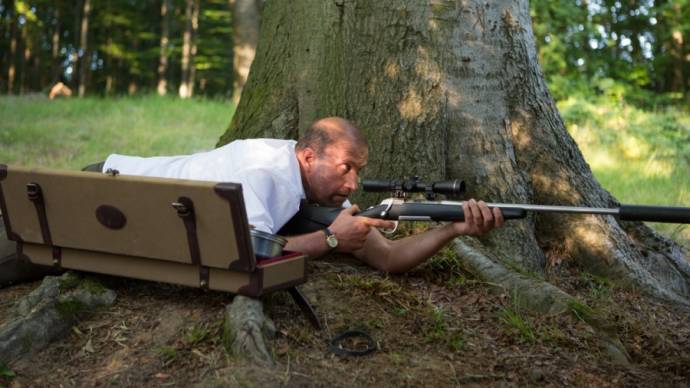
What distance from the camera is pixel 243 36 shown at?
58.4ft

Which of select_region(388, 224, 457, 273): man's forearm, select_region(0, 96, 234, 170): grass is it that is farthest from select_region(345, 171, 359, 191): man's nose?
select_region(0, 96, 234, 170): grass

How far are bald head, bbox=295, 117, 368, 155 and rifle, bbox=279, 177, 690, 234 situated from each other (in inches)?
12.2

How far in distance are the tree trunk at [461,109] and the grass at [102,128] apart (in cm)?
612

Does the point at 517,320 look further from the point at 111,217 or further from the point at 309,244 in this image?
the point at 111,217

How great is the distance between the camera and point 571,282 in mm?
5238

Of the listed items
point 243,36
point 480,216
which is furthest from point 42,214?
point 243,36

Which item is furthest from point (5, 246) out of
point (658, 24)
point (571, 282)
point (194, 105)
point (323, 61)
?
point (658, 24)

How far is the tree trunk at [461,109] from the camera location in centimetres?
526

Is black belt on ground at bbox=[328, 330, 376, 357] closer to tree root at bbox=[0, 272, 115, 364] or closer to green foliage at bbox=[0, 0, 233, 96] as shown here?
tree root at bbox=[0, 272, 115, 364]

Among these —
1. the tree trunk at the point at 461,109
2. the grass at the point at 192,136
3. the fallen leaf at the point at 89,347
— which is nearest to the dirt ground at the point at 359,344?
the fallen leaf at the point at 89,347

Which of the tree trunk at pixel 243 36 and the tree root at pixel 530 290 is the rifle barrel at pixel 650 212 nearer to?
the tree root at pixel 530 290

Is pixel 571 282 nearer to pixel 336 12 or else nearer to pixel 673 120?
pixel 336 12

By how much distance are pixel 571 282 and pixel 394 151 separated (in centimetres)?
154

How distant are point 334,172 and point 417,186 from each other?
0.49 metres
